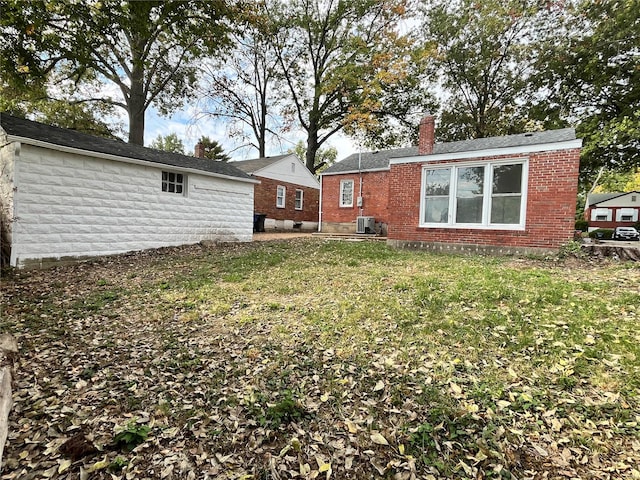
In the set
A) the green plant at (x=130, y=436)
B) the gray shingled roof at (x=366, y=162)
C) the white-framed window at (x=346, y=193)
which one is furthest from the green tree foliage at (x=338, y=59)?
the green plant at (x=130, y=436)

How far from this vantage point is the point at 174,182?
33.2 feet

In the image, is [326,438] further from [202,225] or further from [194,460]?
[202,225]

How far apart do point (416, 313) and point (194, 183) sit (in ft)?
29.2

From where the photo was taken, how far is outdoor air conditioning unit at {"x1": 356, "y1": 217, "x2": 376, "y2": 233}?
14.9m

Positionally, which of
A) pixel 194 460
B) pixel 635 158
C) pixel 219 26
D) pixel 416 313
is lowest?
pixel 194 460

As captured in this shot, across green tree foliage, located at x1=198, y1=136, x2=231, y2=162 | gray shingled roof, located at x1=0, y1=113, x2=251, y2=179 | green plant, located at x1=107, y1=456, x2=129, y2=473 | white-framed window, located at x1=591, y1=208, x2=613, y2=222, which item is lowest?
green plant, located at x1=107, y1=456, x2=129, y2=473

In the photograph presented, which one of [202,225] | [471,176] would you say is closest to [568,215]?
[471,176]

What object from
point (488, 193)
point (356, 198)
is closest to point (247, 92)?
point (356, 198)

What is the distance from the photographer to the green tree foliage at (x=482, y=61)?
54.1 feet

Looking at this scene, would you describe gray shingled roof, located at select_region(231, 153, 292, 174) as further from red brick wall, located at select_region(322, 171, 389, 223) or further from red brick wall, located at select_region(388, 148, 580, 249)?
red brick wall, located at select_region(388, 148, 580, 249)

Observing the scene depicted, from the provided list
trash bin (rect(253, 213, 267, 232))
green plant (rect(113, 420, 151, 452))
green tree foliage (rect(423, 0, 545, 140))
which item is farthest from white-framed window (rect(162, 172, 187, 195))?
green tree foliage (rect(423, 0, 545, 140))

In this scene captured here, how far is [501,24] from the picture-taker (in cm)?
1664

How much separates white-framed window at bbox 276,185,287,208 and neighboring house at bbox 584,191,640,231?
25976 millimetres

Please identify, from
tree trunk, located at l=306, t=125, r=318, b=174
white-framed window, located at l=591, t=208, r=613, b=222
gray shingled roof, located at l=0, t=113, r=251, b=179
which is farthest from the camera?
white-framed window, located at l=591, t=208, r=613, b=222
